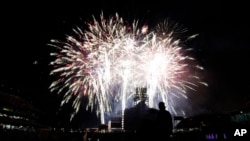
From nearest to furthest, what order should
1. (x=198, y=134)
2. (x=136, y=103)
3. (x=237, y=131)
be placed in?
(x=237, y=131) → (x=198, y=134) → (x=136, y=103)

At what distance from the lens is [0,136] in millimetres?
17859

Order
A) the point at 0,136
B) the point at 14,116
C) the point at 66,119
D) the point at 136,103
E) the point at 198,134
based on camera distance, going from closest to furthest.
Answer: the point at 198,134 → the point at 0,136 → the point at 14,116 → the point at 136,103 → the point at 66,119

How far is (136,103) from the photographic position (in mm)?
56188

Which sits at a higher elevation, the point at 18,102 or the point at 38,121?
the point at 18,102

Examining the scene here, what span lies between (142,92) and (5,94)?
2727 centimetres

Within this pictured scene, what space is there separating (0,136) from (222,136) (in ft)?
47.6

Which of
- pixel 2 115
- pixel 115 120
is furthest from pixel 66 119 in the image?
pixel 2 115

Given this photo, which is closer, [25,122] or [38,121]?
[25,122]

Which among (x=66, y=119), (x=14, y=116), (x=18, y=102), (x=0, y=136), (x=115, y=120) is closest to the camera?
(x=0, y=136)

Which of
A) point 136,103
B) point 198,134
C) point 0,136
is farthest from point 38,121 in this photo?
point 198,134

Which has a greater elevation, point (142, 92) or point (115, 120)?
point (142, 92)

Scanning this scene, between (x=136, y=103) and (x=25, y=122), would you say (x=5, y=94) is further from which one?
(x=136, y=103)

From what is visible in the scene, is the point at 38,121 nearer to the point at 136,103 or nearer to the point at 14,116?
the point at 14,116

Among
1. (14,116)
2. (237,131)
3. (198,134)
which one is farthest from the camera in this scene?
(14,116)
